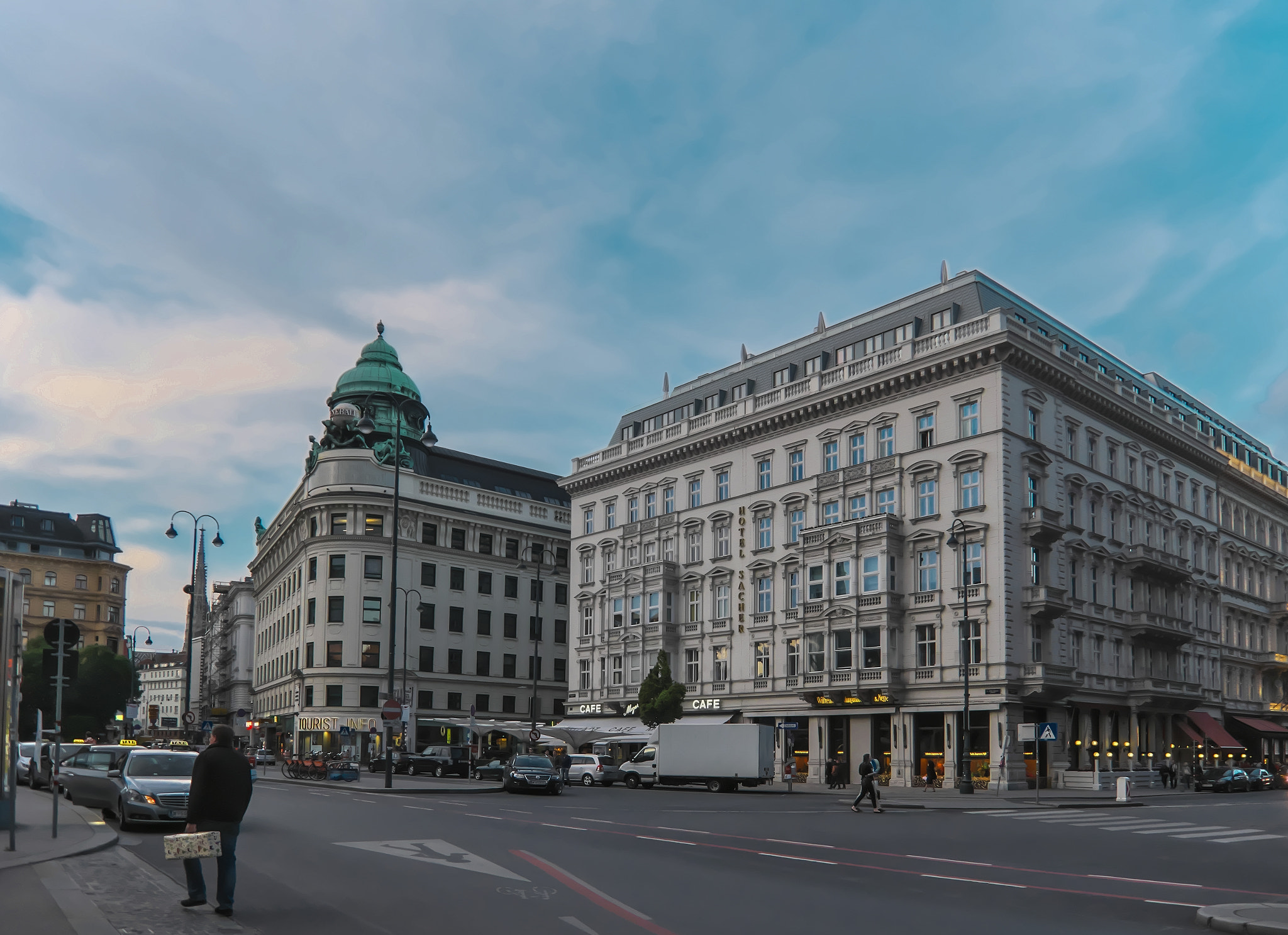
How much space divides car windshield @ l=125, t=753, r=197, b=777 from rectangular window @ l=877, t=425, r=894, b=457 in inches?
1527

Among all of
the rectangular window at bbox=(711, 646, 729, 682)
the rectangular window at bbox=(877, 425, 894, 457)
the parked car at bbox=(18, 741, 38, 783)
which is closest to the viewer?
the parked car at bbox=(18, 741, 38, 783)

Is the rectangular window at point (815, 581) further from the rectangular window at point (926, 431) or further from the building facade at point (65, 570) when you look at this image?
the building facade at point (65, 570)

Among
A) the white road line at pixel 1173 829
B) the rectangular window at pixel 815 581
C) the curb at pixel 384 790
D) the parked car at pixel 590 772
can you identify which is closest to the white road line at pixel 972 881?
the white road line at pixel 1173 829

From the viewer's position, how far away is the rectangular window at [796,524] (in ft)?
192

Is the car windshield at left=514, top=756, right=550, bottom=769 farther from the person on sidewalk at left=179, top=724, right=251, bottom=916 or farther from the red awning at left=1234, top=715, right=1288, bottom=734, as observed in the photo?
the red awning at left=1234, top=715, right=1288, bottom=734

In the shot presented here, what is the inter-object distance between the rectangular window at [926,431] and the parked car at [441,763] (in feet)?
85.8

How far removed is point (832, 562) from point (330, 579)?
3861 centimetres

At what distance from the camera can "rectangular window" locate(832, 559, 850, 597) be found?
179 ft

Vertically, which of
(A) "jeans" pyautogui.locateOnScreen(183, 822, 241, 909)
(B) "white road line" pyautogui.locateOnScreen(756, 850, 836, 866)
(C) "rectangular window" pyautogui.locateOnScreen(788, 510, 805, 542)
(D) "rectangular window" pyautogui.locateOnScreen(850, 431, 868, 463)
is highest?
(D) "rectangular window" pyautogui.locateOnScreen(850, 431, 868, 463)

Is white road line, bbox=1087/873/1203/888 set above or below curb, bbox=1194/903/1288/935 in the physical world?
below

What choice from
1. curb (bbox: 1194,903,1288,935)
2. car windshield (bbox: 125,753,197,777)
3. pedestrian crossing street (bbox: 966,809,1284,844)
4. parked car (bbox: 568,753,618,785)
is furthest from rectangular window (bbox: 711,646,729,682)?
curb (bbox: 1194,903,1288,935)

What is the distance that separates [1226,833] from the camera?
1028 inches

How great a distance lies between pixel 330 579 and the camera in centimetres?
7969

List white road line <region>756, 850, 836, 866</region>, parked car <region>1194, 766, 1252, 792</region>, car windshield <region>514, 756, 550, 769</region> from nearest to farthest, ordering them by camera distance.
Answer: white road line <region>756, 850, 836, 866</region> < car windshield <region>514, 756, 550, 769</region> < parked car <region>1194, 766, 1252, 792</region>
